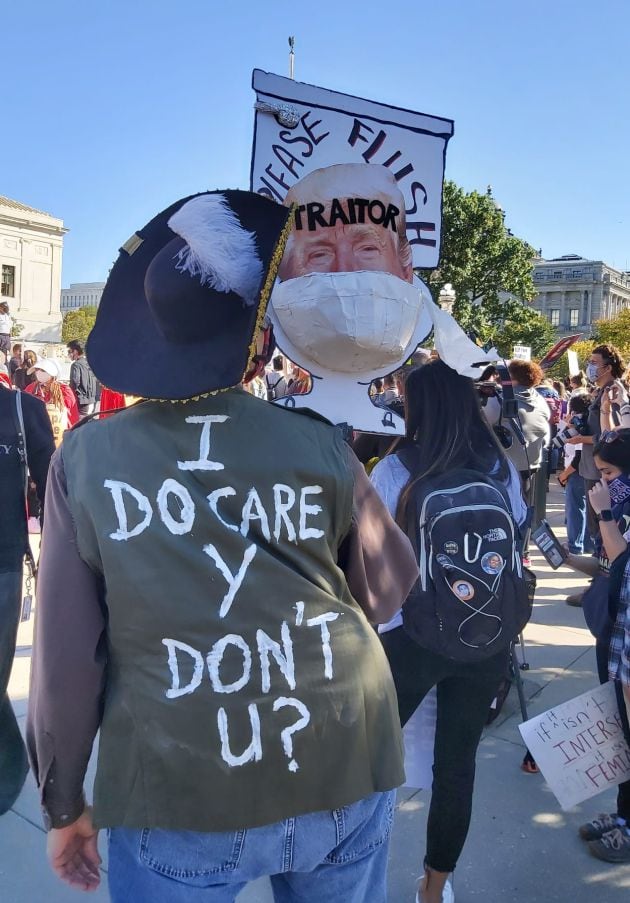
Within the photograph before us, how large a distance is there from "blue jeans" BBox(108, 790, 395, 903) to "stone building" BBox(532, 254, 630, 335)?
98852 millimetres

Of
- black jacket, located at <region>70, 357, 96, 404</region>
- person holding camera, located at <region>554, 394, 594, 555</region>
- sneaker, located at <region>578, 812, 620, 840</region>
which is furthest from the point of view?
black jacket, located at <region>70, 357, 96, 404</region>

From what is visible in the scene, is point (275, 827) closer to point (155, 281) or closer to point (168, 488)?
point (168, 488)

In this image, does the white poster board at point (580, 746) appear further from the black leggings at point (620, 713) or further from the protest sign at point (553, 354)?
the protest sign at point (553, 354)

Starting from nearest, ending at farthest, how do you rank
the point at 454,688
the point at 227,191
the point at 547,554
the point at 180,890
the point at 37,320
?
the point at 180,890
the point at 227,191
the point at 454,688
the point at 547,554
the point at 37,320

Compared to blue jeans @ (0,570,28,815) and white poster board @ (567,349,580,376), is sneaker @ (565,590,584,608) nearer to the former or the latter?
blue jeans @ (0,570,28,815)

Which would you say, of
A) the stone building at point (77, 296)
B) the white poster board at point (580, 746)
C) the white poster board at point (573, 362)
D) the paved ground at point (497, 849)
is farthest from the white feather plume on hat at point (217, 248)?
the stone building at point (77, 296)

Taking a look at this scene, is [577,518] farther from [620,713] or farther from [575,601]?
[620,713]

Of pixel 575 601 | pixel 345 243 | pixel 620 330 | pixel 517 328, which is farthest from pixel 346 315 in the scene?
pixel 620 330

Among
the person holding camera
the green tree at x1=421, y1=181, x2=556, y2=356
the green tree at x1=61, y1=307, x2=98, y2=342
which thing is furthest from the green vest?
the green tree at x1=61, y1=307, x2=98, y2=342

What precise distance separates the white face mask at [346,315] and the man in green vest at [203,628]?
1280mm

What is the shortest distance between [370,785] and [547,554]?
5.83 ft

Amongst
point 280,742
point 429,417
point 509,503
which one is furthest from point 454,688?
point 280,742

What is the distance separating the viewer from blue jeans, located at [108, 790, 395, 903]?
1.20 metres

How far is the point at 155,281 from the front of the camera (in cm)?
126
